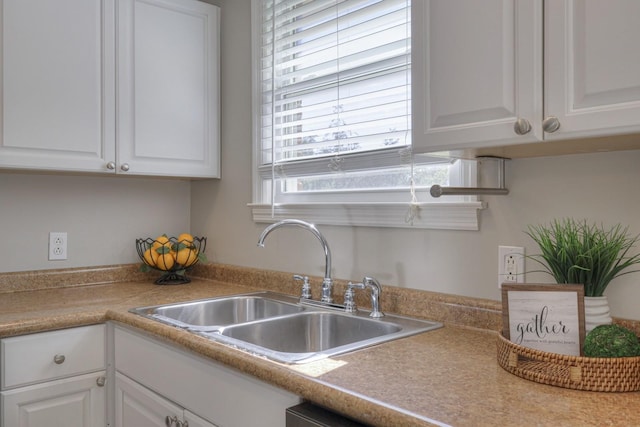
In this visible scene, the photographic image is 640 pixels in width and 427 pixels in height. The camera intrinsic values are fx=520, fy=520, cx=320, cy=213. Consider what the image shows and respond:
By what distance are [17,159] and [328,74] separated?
116 centimetres

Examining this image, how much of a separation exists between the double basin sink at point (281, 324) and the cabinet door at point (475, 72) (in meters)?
0.57

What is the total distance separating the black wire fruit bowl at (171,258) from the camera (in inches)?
89.5

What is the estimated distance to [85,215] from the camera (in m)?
2.29

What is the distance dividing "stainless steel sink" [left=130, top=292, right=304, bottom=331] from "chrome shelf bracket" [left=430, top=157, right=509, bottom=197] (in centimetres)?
70

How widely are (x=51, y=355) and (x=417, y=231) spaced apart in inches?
48.3

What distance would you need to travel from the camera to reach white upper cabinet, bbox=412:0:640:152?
2.97ft

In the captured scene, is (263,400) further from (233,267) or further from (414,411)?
(233,267)

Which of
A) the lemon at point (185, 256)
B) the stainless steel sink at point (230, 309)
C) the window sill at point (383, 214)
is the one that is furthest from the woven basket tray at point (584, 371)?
the lemon at point (185, 256)

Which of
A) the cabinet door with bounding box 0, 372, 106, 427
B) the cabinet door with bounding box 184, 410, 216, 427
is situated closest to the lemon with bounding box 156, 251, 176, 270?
the cabinet door with bounding box 0, 372, 106, 427

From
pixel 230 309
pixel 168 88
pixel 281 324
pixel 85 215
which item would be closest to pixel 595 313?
pixel 281 324

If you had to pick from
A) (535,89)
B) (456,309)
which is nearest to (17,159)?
(456,309)

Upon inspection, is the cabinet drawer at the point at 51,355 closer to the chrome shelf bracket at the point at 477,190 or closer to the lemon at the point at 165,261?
the lemon at the point at 165,261

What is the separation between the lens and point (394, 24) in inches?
67.4

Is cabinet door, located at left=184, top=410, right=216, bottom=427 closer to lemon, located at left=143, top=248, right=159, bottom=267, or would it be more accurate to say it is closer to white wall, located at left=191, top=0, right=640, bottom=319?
white wall, located at left=191, top=0, right=640, bottom=319
